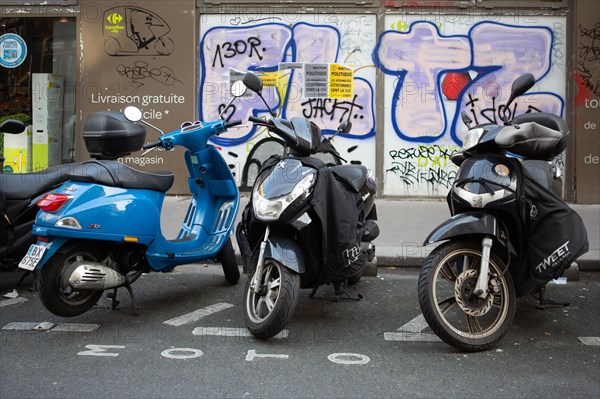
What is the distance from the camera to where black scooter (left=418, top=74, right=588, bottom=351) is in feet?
14.2

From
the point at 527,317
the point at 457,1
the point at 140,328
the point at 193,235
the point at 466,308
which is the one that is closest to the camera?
the point at 466,308

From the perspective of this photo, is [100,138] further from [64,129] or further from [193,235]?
[64,129]

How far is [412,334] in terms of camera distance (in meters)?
4.79

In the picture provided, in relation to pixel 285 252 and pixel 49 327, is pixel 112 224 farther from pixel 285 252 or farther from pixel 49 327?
pixel 285 252

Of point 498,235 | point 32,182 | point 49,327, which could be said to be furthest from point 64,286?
point 498,235

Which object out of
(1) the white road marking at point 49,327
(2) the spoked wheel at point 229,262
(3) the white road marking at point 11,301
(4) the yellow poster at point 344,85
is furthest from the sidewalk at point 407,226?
(1) the white road marking at point 49,327

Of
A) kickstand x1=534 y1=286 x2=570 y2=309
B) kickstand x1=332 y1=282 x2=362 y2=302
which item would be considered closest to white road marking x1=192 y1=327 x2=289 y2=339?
kickstand x1=332 y1=282 x2=362 y2=302

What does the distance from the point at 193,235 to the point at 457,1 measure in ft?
20.2

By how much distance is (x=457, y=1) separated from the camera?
33.4ft

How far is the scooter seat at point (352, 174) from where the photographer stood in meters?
5.07

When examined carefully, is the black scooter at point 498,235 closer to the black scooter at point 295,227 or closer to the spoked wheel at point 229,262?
the black scooter at point 295,227

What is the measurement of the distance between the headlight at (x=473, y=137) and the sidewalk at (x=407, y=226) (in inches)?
96.2

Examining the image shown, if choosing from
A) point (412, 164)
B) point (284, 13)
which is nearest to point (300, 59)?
point (284, 13)

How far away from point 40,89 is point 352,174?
23.4 ft
